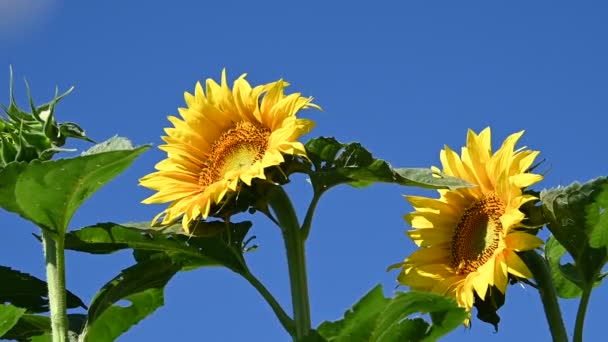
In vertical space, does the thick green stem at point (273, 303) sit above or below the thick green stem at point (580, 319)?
above

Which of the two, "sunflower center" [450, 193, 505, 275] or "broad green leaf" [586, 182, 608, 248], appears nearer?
"broad green leaf" [586, 182, 608, 248]

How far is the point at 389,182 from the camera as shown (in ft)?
7.98

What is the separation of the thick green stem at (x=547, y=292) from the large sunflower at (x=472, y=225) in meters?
0.05

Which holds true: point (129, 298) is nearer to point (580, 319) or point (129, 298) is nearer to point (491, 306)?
point (491, 306)

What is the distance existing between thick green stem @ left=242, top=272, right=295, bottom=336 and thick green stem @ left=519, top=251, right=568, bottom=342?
52cm

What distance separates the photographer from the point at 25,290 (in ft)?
8.61

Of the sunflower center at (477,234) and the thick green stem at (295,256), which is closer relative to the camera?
the thick green stem at (295,256)

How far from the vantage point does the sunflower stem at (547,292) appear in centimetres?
240

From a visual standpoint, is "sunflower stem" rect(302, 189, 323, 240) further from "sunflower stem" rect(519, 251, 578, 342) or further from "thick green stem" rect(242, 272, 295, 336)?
"sunflower stem" rect(519, 251, 578, 342)

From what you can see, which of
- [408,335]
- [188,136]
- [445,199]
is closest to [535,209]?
[445,199]

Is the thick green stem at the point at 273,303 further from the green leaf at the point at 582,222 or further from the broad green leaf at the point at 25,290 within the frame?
the green leaf at the point at 582,222

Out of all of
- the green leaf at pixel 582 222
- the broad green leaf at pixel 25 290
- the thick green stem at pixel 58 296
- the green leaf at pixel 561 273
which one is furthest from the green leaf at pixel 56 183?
the green leaf at pixel 561 273

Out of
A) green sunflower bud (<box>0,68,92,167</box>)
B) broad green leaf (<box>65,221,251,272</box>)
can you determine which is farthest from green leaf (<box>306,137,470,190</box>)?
green sunflower bud (<box>0,68,92,167</box>)

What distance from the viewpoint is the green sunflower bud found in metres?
2.39
